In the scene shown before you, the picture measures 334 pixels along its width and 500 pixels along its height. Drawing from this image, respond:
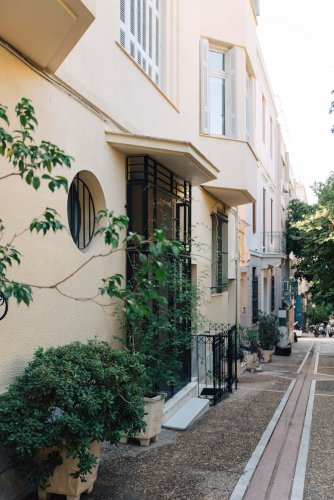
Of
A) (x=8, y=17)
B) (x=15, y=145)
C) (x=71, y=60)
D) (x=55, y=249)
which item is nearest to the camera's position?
(x=15, y=145)

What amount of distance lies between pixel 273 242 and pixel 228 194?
12664 millimetres

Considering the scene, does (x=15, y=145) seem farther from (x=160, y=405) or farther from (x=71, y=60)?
(x=160, y=405)

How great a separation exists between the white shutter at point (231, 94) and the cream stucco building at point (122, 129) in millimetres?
24

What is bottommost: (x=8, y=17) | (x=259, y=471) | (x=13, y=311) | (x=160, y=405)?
(x=259, y=471)

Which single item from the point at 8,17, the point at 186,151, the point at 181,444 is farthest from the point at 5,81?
the point at 181,444

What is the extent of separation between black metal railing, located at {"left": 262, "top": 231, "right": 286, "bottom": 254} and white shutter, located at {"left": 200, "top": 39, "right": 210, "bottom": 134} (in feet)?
34.9

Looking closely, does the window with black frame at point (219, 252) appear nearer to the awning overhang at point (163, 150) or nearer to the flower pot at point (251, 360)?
the flower pot at point (251, 360)

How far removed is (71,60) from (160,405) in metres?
4.24

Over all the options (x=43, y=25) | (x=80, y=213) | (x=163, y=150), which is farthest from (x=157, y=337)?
(x=43, y=25)

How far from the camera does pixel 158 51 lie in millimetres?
9664

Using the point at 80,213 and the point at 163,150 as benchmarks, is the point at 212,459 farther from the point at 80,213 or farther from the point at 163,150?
the point at 163,150

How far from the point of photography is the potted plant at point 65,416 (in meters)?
4.09

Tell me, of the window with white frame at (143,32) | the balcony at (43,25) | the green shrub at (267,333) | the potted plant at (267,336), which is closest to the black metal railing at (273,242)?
the green shrub at (267,333)

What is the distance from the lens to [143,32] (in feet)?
29.0
